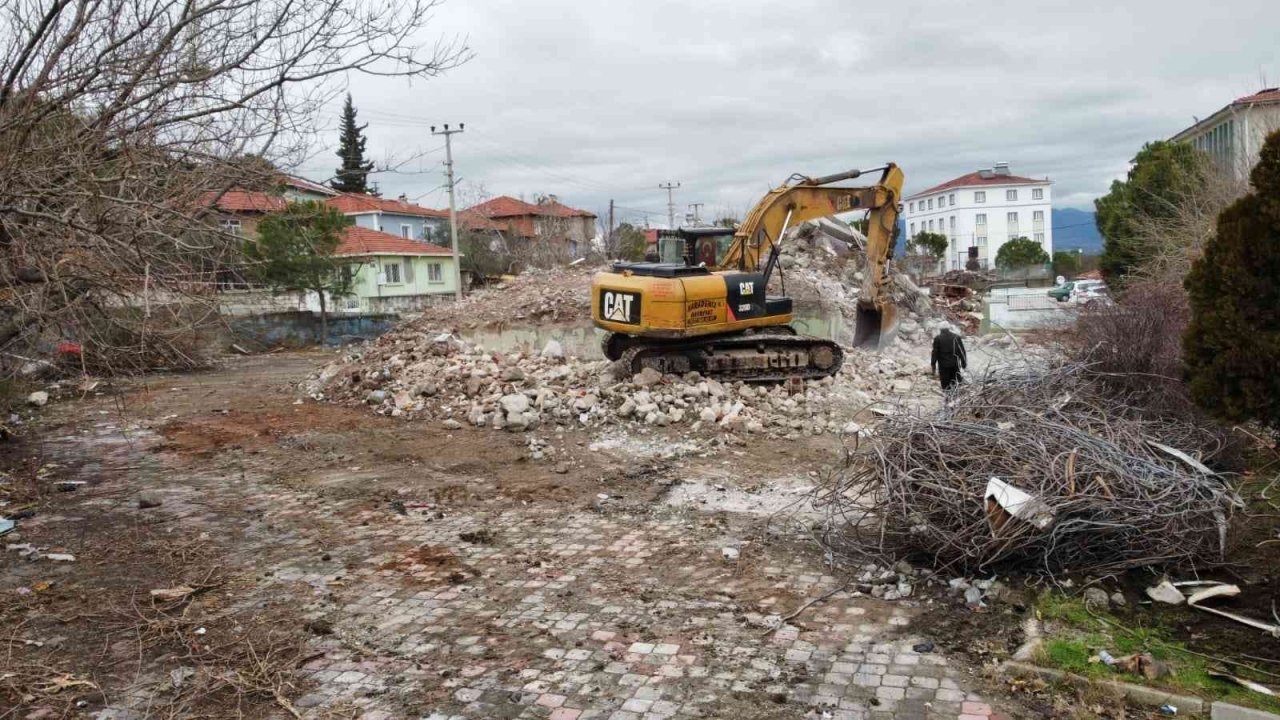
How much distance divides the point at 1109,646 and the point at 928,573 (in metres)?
1.18

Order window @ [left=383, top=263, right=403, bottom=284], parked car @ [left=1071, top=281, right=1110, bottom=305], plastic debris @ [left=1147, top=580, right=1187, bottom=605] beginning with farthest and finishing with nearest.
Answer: window @ [left=383, top=263, right=403, bottom=284] → parked car @ [left=1071, top=281, right=1110, bottom=305] → plastic debris @ [left=1147, top=580, right=1187, bottom=605]

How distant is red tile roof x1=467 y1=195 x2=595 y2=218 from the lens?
173 feet

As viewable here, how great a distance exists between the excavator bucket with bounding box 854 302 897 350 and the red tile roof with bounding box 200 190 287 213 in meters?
8.85

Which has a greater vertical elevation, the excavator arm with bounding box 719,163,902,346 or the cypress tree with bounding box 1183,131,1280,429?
the excavator arm with bounding box 719,163,902,346

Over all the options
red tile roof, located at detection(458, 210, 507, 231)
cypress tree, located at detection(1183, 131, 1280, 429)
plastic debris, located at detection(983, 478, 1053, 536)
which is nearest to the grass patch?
plastic debris, located at detection(983, 478, 1053, 536)

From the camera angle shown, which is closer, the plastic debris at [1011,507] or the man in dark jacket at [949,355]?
the plastic debris at [1011,507]

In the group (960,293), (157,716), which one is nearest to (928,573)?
(157,716)

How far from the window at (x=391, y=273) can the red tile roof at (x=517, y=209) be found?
1082 cm

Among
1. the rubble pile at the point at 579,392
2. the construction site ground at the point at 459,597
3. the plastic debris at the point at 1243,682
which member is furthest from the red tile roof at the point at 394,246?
the plastic debris at the point at 1243,682

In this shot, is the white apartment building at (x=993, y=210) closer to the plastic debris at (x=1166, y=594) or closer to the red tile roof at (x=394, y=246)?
the red tile roof at (x=394, y=246)

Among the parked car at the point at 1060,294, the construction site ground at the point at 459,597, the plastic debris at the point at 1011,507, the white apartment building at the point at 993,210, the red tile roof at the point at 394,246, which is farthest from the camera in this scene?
the white apartment building at the point at 993,210

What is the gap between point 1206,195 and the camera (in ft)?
54.0

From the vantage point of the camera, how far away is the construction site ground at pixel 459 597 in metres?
4.14

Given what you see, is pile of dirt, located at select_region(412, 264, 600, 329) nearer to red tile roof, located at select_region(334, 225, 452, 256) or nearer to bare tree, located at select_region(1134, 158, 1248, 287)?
bare tree, located at select_region(1134, 158, 1248, 287)
